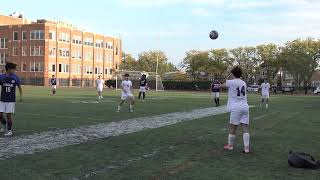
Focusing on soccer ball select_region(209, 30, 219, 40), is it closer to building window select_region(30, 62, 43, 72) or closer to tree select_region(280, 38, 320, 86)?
tree select_region(280, 38, 320, 86)

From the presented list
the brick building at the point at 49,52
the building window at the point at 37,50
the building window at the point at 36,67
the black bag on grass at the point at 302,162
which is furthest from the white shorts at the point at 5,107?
the building window at the point at 36,67

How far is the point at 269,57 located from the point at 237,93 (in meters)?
91.0

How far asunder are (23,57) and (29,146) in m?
92.9

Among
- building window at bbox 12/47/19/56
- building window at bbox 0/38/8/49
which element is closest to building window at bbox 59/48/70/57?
building window at bbox 12/47/19/56

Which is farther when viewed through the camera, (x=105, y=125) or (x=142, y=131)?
(x=105, y=125)

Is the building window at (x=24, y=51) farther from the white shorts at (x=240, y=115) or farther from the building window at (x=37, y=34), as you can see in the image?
the white shorts at (x=240, y=115)

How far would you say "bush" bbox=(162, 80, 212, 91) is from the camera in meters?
83.0

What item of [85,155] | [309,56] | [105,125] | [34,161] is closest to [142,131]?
[105,125]

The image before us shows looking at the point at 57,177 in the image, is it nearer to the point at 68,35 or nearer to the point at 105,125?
the point at 105,125

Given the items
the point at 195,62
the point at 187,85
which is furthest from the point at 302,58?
the point at 195,62

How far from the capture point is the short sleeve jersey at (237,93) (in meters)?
10.3

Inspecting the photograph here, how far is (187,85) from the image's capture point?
85.6 m

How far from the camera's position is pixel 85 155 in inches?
381

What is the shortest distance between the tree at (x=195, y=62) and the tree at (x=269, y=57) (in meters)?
12.2
